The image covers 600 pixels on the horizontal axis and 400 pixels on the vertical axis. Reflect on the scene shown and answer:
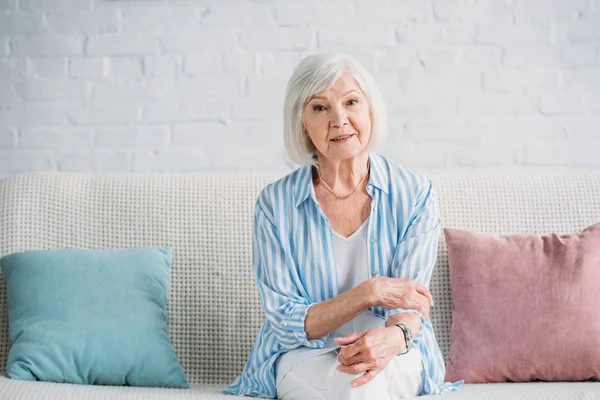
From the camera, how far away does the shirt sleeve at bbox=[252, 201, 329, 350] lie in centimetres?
184

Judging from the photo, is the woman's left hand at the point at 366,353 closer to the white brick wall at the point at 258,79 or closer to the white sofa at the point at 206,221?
the white sofa at the point at 206,221

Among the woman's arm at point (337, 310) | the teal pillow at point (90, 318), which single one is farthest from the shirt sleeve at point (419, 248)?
the teal pillow at point (90, 318)

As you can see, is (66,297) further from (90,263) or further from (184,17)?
(184,17)

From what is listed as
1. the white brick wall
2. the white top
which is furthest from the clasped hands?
the white brick wall

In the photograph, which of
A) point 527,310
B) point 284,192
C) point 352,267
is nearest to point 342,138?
point 284,192

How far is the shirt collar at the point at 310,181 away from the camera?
1.99m

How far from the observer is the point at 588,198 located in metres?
2.40

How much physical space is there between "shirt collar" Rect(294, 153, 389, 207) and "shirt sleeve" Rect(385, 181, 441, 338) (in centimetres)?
10

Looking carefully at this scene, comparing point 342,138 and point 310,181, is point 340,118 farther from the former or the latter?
point 310,181

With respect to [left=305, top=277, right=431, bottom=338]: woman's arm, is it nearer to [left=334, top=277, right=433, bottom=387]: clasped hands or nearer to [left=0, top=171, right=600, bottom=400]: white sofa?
[left=334, top=277, right=433, bottom=387]: clasped hands

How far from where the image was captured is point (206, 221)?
7.76 feet

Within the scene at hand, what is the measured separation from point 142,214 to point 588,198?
130 centimetres

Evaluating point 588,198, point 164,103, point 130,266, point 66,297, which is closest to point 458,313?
point 588,198

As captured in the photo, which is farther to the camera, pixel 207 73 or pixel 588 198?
pixel 207 73
